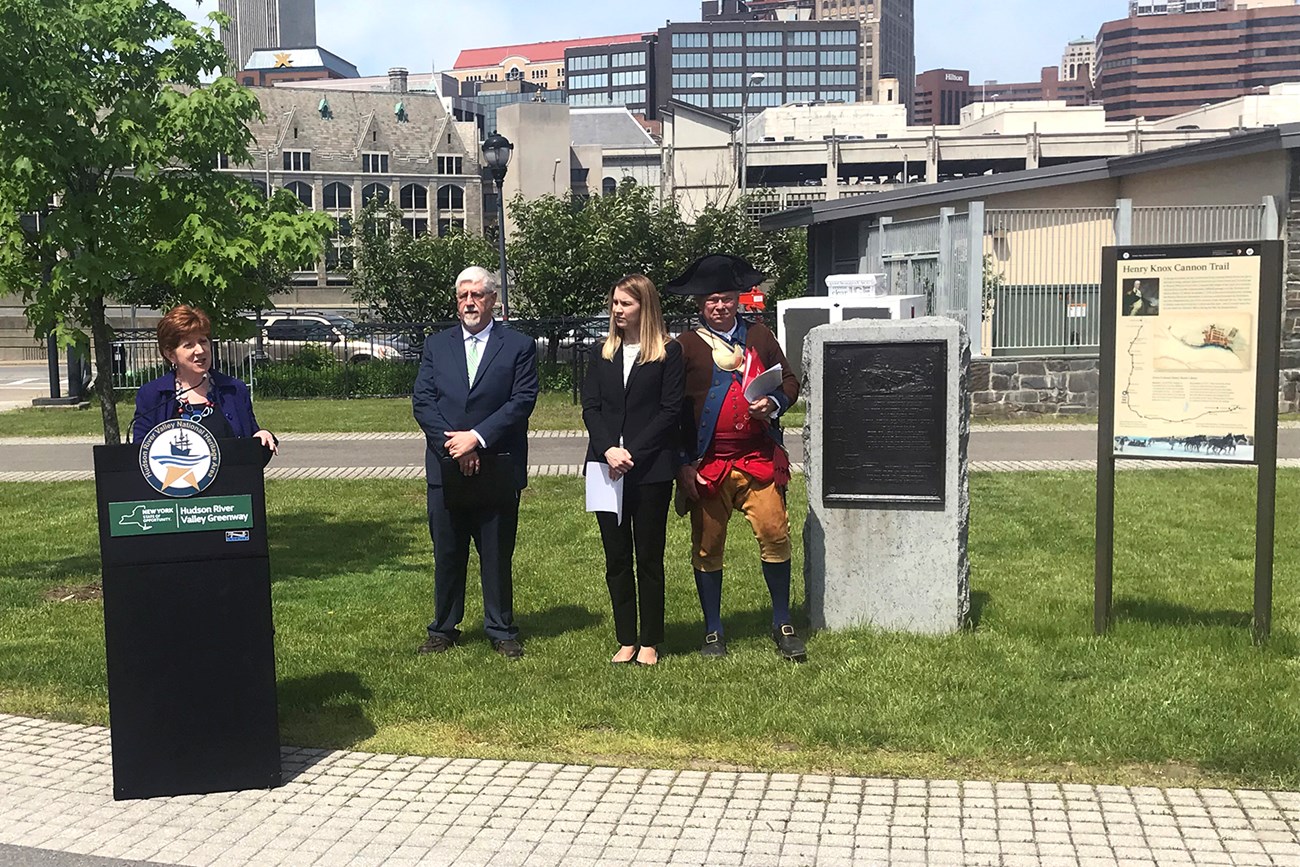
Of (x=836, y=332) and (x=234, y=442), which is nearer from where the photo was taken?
(x=234, y=442)

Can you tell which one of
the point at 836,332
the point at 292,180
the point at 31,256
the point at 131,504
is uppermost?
the point at 292,180

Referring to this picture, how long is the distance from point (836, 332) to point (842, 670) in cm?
174

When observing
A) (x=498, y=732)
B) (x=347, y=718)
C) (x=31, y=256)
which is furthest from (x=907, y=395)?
(x=31, y=256)

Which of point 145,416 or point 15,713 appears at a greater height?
point 145,416

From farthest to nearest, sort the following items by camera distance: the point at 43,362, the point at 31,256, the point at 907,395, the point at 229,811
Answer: the point at 43,362 → the point at 31,256 → the point at 907,395 → the point at 229,811

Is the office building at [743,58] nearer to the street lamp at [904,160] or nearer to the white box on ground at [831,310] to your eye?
the street lamp at [904,160]

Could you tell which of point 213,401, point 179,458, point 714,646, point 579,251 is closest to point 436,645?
point 714,646

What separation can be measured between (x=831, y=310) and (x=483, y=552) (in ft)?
43.5

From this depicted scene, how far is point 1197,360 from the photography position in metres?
6.64

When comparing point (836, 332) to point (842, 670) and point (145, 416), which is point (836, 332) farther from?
point (145, 416)

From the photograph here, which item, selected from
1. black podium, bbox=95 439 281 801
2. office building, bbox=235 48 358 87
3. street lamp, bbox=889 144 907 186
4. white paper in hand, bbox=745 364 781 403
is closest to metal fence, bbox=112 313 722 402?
white paper in hand, bbox=745 364 781 403

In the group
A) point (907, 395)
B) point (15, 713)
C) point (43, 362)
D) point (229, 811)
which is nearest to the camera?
point (229, 811)

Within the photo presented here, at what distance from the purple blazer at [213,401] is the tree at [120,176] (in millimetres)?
2809

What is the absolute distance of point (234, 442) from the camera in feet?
16.8
